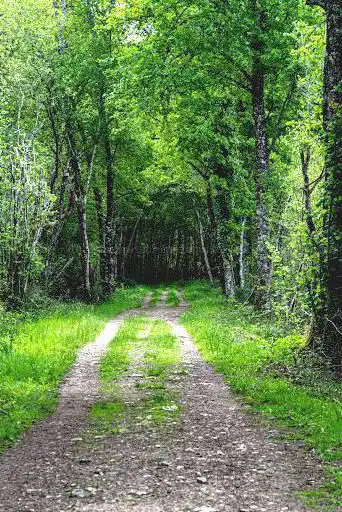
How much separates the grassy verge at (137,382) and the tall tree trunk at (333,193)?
12.0ft

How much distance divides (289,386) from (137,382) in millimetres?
3289

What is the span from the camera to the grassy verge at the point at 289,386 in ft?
22.8

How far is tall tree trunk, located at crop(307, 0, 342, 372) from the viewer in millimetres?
11266

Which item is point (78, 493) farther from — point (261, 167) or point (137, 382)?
point (261, 167)

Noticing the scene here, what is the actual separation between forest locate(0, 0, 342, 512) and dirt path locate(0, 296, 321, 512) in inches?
13.1

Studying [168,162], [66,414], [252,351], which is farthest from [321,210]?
[168,162]

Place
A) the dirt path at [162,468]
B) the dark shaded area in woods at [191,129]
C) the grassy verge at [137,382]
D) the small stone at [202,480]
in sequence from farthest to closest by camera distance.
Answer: the dark shaded area in woods at [191,129]
the grassy verge at [137,382]
the small stone at [202,480]
the dirt path at [162,468]

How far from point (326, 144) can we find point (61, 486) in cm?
868

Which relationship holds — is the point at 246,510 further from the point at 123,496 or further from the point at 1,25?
the point at 1,25

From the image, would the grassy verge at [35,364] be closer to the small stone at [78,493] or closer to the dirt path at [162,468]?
the dirt path at [162,468]

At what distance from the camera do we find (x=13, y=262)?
21.5 meters

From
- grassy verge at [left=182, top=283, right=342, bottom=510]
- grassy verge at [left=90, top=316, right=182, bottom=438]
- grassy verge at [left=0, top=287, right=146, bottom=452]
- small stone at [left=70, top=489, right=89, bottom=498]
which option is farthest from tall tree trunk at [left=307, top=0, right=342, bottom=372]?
small stone at [left=70, top=489, right=89, bottom=498]

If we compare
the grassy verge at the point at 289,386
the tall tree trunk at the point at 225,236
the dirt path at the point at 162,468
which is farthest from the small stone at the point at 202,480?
the tall tree trunk at the point at 225,236

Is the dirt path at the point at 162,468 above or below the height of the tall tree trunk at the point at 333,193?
below
